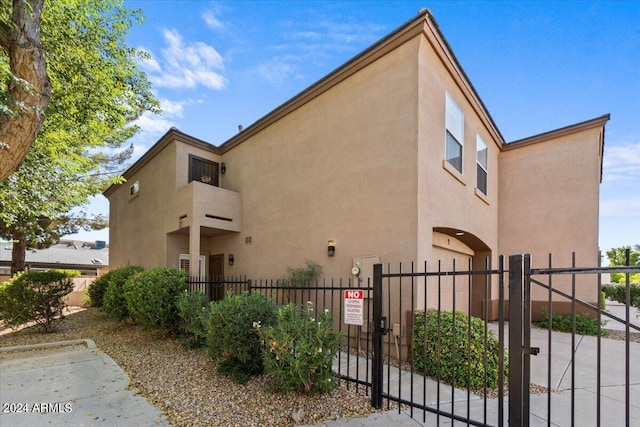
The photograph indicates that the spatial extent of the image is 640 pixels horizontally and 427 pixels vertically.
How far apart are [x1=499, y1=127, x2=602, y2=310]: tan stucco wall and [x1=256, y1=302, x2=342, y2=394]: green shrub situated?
373 inches

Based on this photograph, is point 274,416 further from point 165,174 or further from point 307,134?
point 165,174

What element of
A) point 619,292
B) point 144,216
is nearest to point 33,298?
point 144,216

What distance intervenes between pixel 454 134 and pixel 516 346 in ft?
21.9

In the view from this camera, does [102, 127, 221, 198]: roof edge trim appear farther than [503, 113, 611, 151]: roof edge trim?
Yes

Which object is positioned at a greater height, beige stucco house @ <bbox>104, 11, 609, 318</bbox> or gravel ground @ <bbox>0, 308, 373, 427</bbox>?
beige stucco house @ <bbox>104, 11, 609, 318</bbox>

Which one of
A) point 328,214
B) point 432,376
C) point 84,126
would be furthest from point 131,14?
point 432,376

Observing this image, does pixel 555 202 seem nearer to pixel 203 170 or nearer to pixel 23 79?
pixel 203 170

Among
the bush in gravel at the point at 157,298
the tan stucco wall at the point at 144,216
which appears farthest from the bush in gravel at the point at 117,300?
the tan stucco wall at the point at 144,216

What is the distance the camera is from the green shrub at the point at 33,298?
29.7ft

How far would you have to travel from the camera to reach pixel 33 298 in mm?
9109

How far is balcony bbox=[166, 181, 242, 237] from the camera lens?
1022cm

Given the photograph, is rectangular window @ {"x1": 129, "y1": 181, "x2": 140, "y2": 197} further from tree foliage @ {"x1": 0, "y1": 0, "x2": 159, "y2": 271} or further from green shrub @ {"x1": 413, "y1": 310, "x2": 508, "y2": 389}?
green shrub @ {"x1": 413, "y1": 310, "x2": 508, "y2": 389}

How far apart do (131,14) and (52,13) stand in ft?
5.71

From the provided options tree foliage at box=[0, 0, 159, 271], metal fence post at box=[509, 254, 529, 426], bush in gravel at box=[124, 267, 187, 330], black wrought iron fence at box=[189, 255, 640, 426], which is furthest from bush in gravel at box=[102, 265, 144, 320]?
metal fence post at box=[509, 254, 529, 426]
